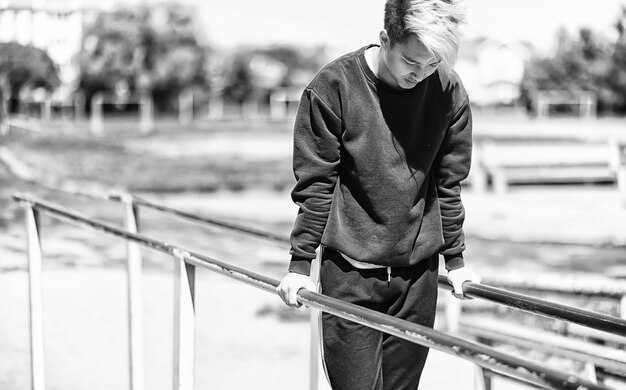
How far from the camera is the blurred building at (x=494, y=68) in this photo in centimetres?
8088

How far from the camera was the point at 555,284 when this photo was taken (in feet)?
15.2

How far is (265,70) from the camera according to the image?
80562 mm

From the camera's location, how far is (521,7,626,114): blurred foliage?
52031 millimetres

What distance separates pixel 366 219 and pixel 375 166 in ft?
0.39

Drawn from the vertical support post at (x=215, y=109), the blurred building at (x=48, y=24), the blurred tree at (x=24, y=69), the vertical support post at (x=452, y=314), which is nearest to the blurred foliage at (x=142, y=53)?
the vertical support post at (x=215, y=109)

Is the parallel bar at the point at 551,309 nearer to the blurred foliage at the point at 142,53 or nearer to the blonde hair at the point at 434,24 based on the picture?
the blonde hair at the point at 434,24

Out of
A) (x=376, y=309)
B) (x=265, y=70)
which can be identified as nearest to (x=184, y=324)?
(x=376, y=309)

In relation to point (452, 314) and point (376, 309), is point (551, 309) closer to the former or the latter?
point (376, 309)

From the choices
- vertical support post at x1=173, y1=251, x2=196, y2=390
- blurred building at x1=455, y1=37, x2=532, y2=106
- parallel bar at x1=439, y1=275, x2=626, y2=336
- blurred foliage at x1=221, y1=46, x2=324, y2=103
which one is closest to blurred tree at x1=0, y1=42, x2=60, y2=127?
blurred foliage at x1=221, y1=46, x2=324, y2=103

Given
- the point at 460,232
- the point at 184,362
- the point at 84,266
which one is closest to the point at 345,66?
the point at 460,232

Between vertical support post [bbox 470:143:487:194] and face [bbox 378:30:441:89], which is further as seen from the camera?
vertical support post [bbox 470:143:487:194]

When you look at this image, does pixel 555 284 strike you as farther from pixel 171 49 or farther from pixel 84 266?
pixel 171 49

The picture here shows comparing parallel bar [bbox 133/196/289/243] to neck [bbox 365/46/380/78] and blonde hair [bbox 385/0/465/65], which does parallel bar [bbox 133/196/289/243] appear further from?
blonde hair [bbox 385/0/465/65]

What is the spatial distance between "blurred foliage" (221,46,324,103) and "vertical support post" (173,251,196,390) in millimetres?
66378
